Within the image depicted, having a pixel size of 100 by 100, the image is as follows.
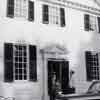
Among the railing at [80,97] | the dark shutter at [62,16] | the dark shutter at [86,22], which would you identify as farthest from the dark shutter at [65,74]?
the railing at [80,97]

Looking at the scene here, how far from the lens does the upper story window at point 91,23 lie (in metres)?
16.2

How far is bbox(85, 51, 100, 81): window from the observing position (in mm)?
15820

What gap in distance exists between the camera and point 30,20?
14.0 metres

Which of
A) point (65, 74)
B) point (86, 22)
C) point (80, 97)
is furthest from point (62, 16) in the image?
point (80, 97)

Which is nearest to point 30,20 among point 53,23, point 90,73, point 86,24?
point 53,23

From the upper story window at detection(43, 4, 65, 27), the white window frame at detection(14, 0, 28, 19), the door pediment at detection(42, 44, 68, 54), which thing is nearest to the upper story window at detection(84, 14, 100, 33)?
the upper story window at detection(43, 4, 65, 27)

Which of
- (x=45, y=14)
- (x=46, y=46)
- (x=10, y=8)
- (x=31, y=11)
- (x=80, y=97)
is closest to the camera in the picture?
(x=80, y=97)

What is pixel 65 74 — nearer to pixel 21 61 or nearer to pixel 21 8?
pixel 21 61

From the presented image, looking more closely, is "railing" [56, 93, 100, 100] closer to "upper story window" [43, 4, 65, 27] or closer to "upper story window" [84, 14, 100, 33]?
"upper story window" [43, 4, 65, 27]

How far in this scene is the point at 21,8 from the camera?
1389 centimetres

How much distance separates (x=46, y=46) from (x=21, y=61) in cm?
181

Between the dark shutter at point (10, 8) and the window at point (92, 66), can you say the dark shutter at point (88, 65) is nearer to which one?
the window at point (92, 66)

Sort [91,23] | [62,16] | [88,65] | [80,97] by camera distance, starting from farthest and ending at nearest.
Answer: [91,23] → [88,65] → [62,16] → [80,97]

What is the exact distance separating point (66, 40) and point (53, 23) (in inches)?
51.6
